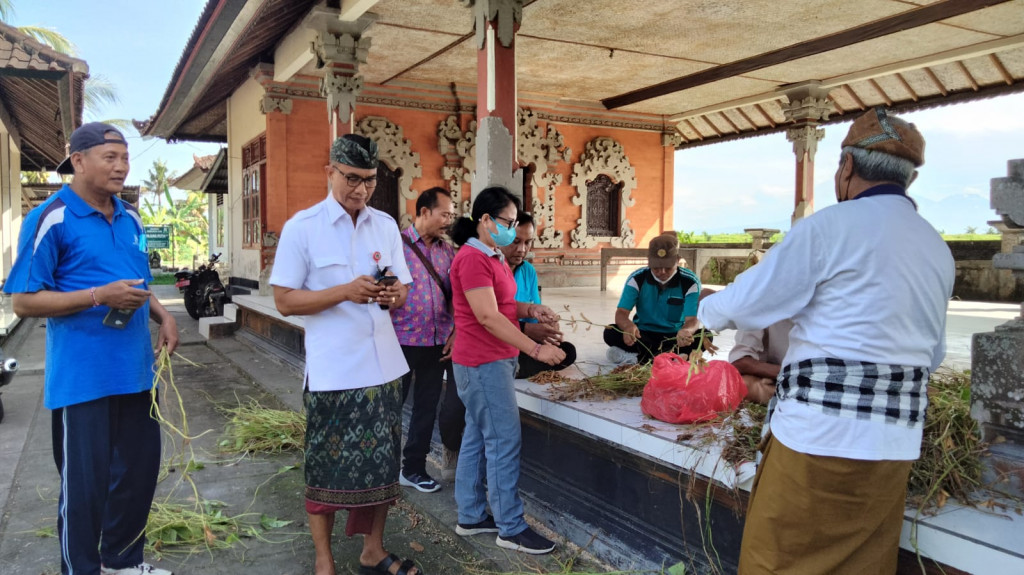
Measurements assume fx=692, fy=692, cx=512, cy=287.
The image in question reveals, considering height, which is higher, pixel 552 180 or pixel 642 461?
pixel 552 180

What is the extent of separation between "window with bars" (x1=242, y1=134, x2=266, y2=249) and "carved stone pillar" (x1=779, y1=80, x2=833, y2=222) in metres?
9.08

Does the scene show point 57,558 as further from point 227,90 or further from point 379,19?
point 227,90

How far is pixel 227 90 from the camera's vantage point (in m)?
13.6

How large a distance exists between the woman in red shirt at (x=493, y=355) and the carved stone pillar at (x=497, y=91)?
236 cm

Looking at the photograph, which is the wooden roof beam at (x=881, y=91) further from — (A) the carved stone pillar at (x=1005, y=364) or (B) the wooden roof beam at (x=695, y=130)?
(A) the carved stone pillar at (x=1005, y=364)

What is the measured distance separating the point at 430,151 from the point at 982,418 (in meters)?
11.5

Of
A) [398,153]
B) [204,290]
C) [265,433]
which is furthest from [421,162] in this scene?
[265,433]

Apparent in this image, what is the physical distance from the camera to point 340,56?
7.94m

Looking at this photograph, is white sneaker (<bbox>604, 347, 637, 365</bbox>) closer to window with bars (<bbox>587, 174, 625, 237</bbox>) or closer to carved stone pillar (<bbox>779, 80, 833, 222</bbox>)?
carved stone pillar (<bbox>779, 80, 833, 222</bbox>)

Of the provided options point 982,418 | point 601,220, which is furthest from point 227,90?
point 982,418

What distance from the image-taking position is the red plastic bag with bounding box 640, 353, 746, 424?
2953mm

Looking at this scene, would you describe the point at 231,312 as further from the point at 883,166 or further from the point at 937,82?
the point at 937,82

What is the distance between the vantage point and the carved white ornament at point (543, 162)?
534 inches

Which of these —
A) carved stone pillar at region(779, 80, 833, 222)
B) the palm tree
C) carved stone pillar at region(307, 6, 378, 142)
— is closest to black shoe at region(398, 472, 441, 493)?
carved stone pillar at region(307, 6, 378, 142)
